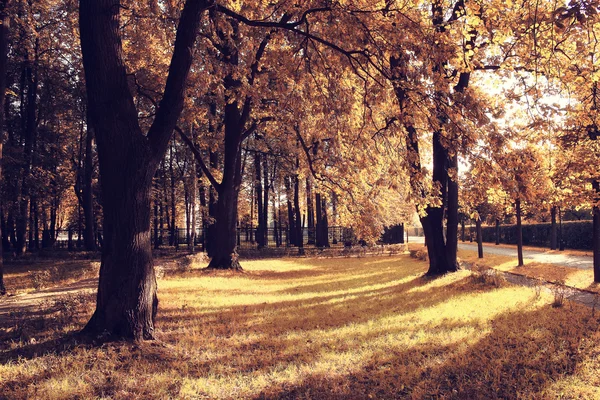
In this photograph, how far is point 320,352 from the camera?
612 cm

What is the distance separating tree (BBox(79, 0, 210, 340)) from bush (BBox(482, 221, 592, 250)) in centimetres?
2946

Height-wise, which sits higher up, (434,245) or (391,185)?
(391,185)

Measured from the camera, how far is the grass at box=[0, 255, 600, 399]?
15.7 feet

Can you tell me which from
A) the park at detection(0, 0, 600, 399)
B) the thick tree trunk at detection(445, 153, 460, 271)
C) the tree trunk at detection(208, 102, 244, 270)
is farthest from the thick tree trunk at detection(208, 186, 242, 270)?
the thick tree trunk at detection(445, 153, 460, 271)

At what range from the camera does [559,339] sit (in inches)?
253

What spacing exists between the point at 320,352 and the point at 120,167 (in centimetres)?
401

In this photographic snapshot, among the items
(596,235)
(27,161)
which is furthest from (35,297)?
(596,235)

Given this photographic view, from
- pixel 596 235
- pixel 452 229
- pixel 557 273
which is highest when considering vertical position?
pixel 452 229

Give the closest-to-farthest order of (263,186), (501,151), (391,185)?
(501,151) < (391,185) < (263,186)

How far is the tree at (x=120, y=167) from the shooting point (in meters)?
6.19

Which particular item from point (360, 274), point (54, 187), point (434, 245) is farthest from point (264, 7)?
point (54, 187)

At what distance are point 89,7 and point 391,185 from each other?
539 centimetres

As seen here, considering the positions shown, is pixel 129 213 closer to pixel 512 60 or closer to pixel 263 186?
pixel 512 60

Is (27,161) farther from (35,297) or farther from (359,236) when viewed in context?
(359,236)
